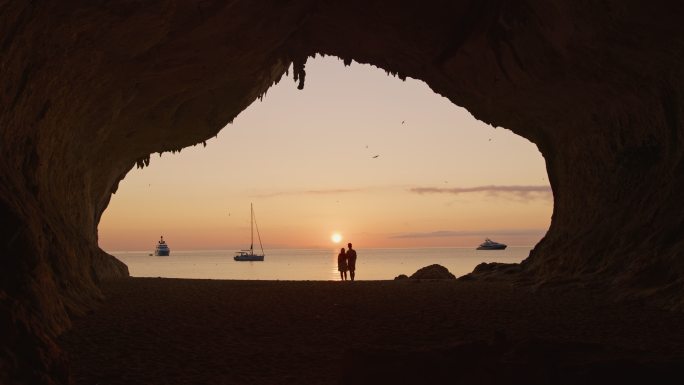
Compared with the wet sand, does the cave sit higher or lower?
higher

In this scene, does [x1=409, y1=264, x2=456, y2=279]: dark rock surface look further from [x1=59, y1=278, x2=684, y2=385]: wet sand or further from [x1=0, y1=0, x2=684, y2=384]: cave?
[x1=59, y1=278, x2=684, y2=385]: wet sand

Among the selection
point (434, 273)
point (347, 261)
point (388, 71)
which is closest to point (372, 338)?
point (388, 71)

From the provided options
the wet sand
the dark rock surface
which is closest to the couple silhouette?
the dark rock surface

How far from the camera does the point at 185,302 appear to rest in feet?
48.1

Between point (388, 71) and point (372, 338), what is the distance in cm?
1499

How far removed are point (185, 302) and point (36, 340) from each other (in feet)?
29.8

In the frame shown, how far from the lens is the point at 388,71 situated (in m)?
23.0

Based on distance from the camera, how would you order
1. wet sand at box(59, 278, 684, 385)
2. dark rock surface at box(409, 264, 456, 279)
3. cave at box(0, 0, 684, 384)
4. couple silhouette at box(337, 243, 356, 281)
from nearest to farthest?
wet sand at box(59, 278, 684, 385) → cave at box(0, 0, 684, 384) → couple silhouette at box(337, 243, 356, 281) → dark rock surface at box(409, 264, 456, 279)

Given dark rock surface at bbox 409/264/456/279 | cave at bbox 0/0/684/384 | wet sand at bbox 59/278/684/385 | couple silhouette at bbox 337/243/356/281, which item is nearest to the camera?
wet sand at bbox 59/278/684/385

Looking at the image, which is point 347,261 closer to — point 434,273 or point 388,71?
point 434,273

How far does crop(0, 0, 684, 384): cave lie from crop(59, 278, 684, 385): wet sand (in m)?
1.11

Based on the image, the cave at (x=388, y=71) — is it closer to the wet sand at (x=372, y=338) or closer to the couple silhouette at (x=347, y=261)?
the wet sand at (x=372, y=338)

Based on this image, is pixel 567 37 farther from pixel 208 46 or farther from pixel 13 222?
pixel 13 222

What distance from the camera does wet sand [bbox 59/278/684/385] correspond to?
5293 millimetres
